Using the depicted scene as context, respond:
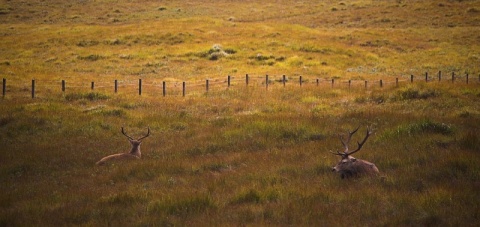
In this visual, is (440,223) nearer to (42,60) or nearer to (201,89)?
(201,89)

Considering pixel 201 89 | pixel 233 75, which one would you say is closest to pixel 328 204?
pixel 201 89

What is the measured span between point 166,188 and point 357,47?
47172 millimetres

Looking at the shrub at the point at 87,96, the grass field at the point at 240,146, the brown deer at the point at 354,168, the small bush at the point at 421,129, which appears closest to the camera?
the grass field at the point at 240,146

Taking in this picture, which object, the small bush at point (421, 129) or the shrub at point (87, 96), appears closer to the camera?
the small bush at point (421, 129)

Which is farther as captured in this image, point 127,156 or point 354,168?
point 127,156

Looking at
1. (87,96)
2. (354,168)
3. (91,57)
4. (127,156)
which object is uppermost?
(91,57)

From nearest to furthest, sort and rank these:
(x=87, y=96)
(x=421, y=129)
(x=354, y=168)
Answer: (x=354, y=168) → (x=421, y=129) → (x=87, y=96)

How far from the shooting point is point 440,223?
7.02 m

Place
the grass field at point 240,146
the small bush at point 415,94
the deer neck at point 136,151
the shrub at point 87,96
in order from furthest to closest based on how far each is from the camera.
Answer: the shrub at point 87,96, the small bush at point 415,94, the deer neck at point 136,151, the grass field at point 240,146

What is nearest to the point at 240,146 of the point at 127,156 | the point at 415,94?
the point at 127,156

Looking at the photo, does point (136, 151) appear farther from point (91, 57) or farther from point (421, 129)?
point (91, 57)

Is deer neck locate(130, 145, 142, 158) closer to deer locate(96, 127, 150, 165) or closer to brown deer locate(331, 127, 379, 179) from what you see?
deer locate(96, 127, 150, 165)

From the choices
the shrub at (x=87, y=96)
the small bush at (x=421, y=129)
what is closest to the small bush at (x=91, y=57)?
the shrub at (x=87, y=96)

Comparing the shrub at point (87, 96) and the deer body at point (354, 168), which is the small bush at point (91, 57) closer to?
the shrub at point (87, 96)
